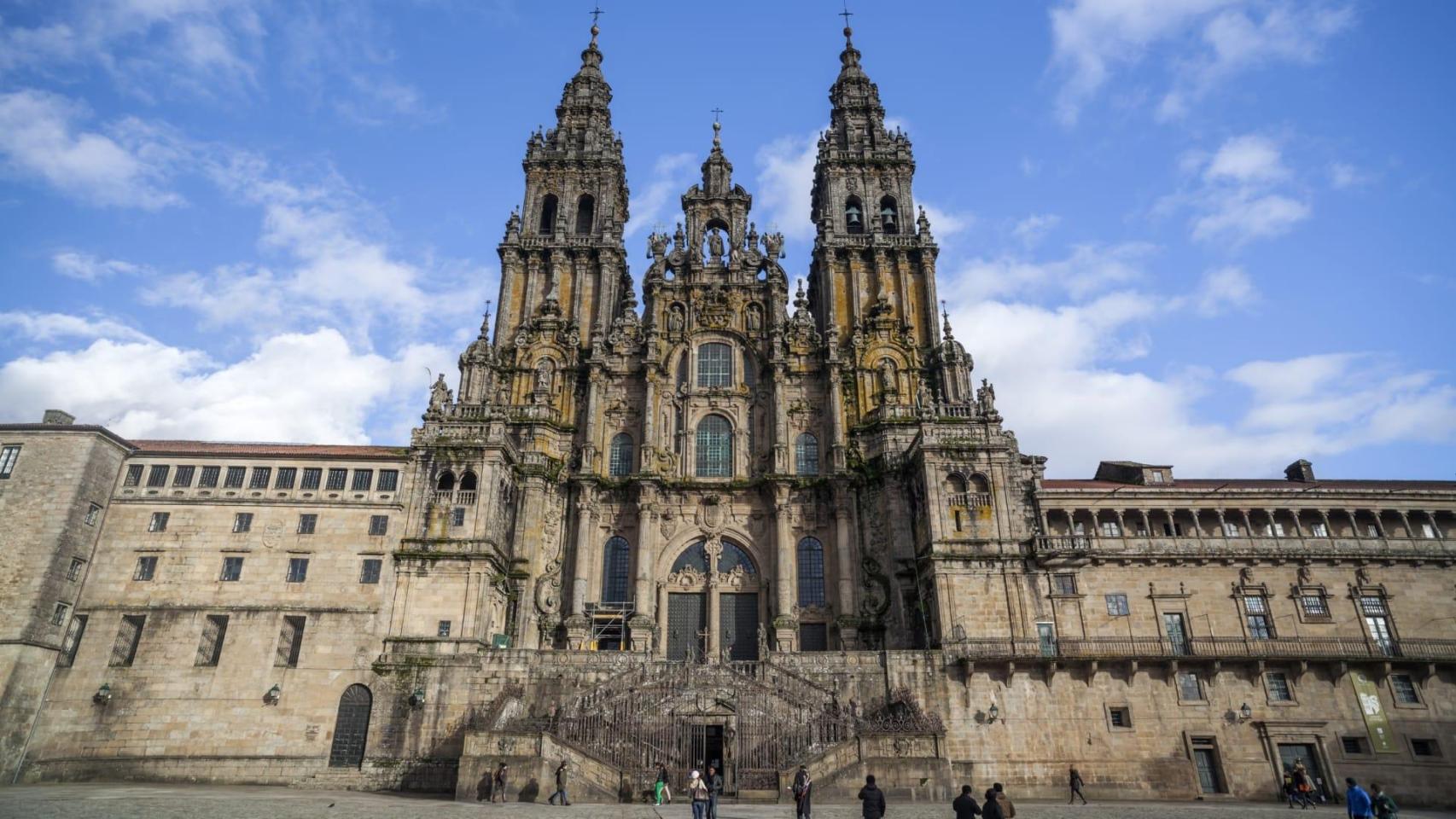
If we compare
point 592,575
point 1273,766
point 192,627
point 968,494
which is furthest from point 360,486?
point 1273,766

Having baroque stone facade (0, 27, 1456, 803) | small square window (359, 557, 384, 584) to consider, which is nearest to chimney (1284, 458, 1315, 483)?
baroque stone facade (0, 27, 1456, 803)

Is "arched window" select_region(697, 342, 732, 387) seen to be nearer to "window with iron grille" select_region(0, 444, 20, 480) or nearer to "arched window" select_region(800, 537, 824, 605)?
"arched window" select_region(800, 537, 824, 605)

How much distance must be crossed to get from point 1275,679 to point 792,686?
71.1 ft

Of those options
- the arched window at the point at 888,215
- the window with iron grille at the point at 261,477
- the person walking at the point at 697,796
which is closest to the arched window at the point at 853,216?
the arched window at the point at 888,215

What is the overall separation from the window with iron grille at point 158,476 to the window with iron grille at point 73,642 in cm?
632

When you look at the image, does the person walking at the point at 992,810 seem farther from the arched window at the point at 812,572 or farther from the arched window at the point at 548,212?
the arched window at the point at 548,212

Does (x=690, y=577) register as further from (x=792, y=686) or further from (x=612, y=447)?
(x=792, y=686)

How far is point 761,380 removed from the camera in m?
50.8

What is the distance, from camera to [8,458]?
39125mm

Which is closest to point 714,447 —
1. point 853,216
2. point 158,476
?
point 853,216

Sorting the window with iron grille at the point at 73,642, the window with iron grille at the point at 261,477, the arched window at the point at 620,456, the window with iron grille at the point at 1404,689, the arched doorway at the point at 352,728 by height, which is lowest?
the arched doorway at the point at 352,728

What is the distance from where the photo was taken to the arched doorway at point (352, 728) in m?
35.7

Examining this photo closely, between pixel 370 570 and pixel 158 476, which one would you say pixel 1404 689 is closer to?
pixel 370 570

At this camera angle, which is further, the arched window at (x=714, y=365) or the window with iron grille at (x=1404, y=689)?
the arched window at (x=714, y=365)
